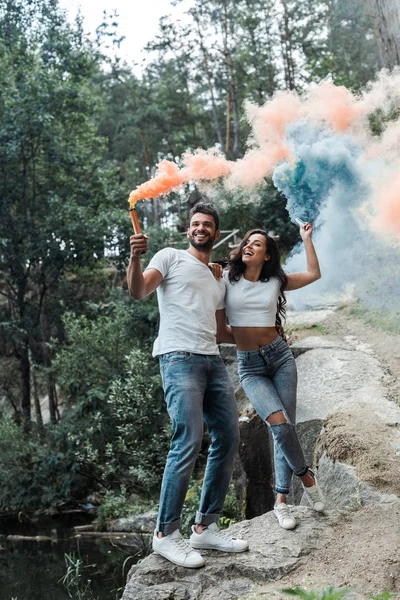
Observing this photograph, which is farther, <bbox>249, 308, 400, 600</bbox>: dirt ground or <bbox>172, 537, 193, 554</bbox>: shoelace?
<bbox>172, 537, 193, 554</bbox>: shoelace

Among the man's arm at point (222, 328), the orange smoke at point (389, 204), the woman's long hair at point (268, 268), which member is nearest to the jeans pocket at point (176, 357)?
the man's arm at point (222, 328)

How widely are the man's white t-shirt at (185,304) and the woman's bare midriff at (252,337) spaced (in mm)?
415

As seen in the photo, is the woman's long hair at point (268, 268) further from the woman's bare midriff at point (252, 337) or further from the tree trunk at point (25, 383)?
the tree trunk at point (25, 383)

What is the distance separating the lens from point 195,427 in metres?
3.69

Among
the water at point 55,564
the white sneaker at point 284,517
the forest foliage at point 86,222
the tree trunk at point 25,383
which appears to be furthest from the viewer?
the tree trunk at point 25,383

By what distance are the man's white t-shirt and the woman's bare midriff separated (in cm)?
41

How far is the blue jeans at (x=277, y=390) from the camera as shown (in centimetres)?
421

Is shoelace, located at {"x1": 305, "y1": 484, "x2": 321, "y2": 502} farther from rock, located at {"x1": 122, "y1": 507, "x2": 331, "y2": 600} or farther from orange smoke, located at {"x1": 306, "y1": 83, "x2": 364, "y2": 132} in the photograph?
orange smoke, located at {"x1": 306, "y1": 83, "x2": 364, "y2": 132}

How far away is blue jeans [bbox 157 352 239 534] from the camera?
12.1ft

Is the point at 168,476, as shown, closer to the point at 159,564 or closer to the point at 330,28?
the point at 159,564

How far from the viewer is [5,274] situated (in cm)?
1599

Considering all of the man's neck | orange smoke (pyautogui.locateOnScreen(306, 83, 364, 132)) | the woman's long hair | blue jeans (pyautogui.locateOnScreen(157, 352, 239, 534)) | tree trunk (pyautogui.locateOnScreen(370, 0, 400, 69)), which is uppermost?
tree trunk (pyautogui.locateOnScreen(370, 0, 400, 69))

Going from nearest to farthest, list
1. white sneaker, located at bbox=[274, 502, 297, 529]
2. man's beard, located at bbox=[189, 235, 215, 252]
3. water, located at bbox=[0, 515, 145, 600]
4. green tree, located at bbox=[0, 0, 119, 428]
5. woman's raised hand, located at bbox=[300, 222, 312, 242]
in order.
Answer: man's beard, located at bbox=[189, 235, 215, 252]
white sneaker, located at bbox=[274, 502, 297, 529]
woman's raised hand, located at bbox=[300, 222, 312, 242]
water, located at bbox=[0, 515, 145, 600]
green tree, located at bbox=[0, 0, 119, 428]

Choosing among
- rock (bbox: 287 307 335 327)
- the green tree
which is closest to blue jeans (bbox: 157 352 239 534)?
rock (bbox: 287 307 335 327)
